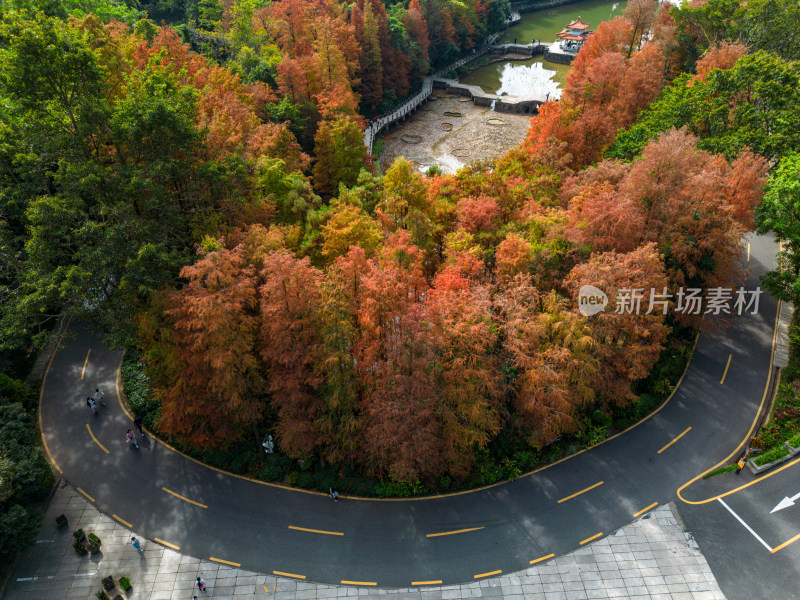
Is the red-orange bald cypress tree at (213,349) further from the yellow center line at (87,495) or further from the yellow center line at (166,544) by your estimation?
the yellow center line at (87,495)

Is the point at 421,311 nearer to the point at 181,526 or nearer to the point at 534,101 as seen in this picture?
the point at 181,526

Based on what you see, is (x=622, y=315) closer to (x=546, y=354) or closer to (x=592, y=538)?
(x=546, y=354)

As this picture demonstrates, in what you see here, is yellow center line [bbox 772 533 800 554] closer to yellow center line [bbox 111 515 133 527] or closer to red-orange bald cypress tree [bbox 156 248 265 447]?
red-orange bald cypress tree [bbox 156 248 265 447]

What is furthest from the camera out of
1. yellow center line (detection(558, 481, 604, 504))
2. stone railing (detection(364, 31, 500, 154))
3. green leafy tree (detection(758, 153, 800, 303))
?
stone railing (detection(364, 31, 500, 154))

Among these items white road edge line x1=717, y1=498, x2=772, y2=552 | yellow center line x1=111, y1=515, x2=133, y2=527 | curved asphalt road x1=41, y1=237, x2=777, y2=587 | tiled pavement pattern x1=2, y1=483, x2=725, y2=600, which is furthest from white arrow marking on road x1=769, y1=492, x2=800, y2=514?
yellow center line x1=111, y1=515, x2=133, y2=527


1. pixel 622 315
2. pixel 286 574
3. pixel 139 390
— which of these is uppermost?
pixel 622 315

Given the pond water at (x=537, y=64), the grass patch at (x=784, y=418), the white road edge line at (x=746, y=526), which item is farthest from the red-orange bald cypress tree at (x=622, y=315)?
the pond water at (x=537, y=64)

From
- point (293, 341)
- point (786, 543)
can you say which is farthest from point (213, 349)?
point (786, 543)
